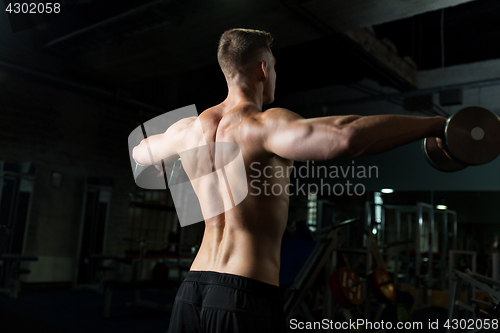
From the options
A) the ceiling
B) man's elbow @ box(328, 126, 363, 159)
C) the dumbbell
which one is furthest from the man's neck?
the ceiling

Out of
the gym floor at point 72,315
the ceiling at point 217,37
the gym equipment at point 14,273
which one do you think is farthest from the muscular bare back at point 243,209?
the gym equipment at point 14,273

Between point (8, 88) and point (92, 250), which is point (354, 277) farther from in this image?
point (8, 88)

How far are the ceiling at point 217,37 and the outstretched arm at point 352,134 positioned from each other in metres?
3.32

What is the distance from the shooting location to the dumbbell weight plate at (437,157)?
2.81 feet

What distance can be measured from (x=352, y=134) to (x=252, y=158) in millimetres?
293

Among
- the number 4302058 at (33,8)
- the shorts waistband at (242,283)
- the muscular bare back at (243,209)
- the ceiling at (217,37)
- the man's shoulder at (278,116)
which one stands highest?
the ceiling at (217,37)

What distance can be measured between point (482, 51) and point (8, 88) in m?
7.49

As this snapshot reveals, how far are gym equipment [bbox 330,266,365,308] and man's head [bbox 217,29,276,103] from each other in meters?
2.87

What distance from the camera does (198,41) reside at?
4.75 m

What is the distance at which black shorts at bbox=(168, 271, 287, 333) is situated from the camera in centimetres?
93

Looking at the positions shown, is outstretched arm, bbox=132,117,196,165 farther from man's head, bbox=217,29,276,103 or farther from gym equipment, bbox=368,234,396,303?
gym equipment, bbox=368,234,396,303

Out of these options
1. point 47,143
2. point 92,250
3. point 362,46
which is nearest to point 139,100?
point 47,143

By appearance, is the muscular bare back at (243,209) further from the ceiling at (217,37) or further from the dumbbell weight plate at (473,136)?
the ceiling at (217,37)

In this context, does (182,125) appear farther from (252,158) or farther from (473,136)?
(473,136)
